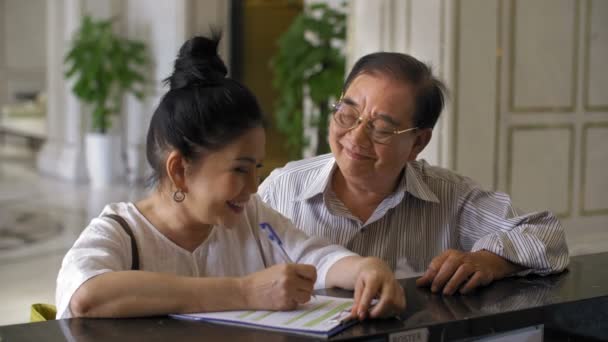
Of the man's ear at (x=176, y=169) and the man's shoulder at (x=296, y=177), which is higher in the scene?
the man's ear at (x=176, y=169)

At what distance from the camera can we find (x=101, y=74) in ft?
31.9

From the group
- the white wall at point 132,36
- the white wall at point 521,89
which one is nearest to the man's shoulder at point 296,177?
the white wall at point 521,89

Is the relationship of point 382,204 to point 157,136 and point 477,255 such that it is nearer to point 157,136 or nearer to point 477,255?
point 477,255

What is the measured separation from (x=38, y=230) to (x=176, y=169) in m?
6.16

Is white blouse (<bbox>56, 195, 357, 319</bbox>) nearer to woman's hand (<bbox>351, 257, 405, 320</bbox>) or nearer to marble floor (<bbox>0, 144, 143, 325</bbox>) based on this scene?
woman's hand (<bbox>351, 257, 405, 320</bbox>)

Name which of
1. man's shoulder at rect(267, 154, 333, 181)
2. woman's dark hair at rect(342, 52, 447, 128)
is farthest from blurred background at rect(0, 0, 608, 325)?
woman's dark hair at rect(342, 52, 447, 128)

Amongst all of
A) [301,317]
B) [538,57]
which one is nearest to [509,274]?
[301,317]

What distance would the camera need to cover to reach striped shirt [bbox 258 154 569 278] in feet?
7.90

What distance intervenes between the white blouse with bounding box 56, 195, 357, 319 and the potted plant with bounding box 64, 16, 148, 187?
7.90 metres

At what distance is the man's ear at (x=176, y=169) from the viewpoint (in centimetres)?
179

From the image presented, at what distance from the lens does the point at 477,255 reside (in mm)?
2053

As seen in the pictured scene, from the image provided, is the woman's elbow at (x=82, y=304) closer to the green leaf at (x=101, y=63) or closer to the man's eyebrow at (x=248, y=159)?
the man's eyebrow at (x=248, y=159)

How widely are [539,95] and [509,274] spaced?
330cm

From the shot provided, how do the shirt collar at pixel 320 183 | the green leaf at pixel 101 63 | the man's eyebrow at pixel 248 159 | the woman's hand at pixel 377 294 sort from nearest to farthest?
the woman's hand at pixel 377 294 < the man's eyebrow at pixel 248 159 < the shirt collar at pixel 320 183 < the green leaf at pixel 101 63
